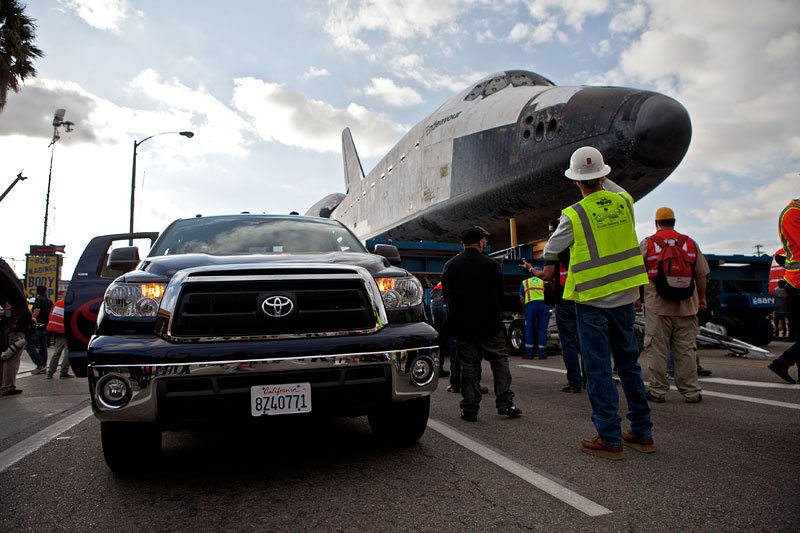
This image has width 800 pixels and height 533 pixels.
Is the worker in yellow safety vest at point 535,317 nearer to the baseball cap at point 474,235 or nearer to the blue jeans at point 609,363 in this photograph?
the baseball cap at point 474,235

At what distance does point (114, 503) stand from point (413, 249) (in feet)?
32.6

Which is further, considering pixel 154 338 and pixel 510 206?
pixel 510 206

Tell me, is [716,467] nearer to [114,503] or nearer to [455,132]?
[114,503]

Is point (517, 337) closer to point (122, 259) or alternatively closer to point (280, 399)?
point (122, 259)

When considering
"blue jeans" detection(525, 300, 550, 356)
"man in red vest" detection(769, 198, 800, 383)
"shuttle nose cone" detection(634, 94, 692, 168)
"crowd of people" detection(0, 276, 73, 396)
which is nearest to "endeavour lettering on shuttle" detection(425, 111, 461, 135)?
"shuttle nose cone" detection(634, 94, 692, 168)

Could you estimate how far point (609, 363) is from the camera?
3.72m

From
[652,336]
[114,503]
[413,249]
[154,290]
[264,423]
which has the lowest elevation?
[114,503]

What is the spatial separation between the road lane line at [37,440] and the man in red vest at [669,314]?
5.57m

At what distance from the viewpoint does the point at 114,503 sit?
2.95m

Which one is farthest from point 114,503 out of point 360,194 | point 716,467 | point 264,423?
point 360,194

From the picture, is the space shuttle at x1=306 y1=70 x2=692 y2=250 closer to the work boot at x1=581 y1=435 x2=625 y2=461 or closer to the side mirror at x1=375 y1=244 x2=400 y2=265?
the side mirror at x1=375 y1=244 x2=400 y2=265

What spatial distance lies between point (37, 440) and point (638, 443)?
472cm

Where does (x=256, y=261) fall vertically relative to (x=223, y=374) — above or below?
above

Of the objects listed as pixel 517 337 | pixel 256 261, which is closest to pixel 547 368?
pixel 517 337
